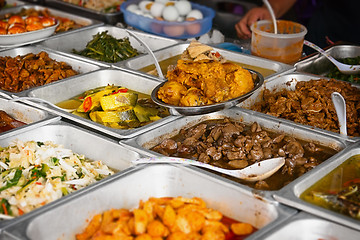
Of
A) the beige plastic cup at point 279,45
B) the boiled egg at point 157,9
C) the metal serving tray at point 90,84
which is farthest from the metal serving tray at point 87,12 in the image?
the beige plastic cup at point 279,45

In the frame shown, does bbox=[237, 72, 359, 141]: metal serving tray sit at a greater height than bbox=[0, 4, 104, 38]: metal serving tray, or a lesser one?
lesser

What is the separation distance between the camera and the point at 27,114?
128 inches

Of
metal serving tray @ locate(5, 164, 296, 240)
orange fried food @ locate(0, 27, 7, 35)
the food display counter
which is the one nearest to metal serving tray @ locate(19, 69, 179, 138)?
the food display counter

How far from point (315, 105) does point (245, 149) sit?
0.68 meters

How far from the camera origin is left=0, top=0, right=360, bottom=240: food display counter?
218cm

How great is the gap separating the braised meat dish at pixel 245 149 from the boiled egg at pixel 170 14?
202 cm

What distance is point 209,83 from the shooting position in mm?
3047

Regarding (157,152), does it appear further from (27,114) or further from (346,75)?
(346,75)

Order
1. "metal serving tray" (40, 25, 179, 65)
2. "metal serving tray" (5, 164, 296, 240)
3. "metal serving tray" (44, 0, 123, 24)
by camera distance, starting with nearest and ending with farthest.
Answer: "metal serving tray" (5, 164, 296, 240) < "metal serving tray" (40, 25, 179, 65) < "metal serving tray" (44, 0, 123, 24)

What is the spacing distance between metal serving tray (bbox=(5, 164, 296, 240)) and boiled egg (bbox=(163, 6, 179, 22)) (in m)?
2.50

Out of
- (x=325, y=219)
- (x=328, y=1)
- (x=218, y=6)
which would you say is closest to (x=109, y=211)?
(x=325, y=219)

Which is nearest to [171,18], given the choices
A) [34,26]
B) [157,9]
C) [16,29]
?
[157,9]

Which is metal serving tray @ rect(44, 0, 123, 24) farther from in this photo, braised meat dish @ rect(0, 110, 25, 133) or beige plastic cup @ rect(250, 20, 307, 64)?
braised meat dish @ rect(0, 110, 25, 133)

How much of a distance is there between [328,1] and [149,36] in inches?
90.5
